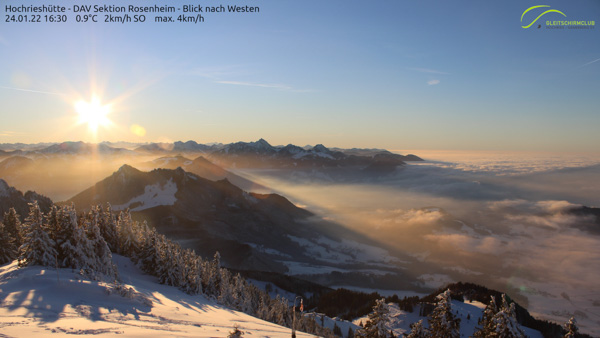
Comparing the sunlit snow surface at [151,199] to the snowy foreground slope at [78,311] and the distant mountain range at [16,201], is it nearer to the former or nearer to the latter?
the distant mountain range at [16,201]

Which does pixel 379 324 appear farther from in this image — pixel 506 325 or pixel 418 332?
pixel 506 325

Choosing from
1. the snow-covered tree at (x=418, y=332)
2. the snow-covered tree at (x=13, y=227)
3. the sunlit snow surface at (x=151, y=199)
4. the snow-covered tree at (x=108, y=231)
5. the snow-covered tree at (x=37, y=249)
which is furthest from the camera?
the sunlit snow surface at (x=151, y=199)

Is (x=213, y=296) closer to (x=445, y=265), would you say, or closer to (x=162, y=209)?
(x=162, y=209)

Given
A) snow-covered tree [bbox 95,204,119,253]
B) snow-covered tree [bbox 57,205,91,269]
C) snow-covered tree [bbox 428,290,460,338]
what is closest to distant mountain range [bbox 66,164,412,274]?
snow-covered tree [bbox 95,204,119,253]

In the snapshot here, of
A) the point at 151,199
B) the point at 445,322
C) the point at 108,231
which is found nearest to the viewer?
the point at 445,322

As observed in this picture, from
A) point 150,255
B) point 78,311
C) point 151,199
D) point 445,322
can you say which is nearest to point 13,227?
point 150,255

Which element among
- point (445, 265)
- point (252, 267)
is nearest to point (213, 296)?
point (252, 267)

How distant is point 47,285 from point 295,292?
8936cm

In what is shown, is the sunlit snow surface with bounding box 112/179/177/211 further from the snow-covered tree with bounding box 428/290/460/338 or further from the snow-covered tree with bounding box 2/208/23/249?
the snow-covered tree with bounding box 428/290/460/338

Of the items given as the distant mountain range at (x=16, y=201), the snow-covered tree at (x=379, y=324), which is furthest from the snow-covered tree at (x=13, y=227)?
the distant mountain range at (x=16, y=201)

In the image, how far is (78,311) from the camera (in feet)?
67.5

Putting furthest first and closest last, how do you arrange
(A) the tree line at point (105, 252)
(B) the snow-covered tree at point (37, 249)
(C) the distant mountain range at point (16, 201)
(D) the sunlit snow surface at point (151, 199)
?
1. (D) the sunlit snow surface at point (151, 199)
2. (C) the distant mountain range at point (16, 201)
3. (A) the tree line at point (105, 252)
4. (B) the snow-covered tree at point (37, 249)

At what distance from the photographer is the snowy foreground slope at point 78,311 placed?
16.8m

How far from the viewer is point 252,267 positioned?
136 m
